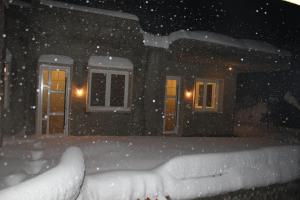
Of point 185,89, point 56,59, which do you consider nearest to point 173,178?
point 56,59

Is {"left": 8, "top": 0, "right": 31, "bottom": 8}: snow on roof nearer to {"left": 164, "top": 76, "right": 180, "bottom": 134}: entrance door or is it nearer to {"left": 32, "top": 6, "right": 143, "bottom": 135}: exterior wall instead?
{"left": 32, "top": 6, "right": 143, "bottom": 135}: exterior wall

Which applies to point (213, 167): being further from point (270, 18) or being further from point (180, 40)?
point (270, 18)

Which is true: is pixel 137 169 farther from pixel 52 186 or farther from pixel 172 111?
pixel 172 111

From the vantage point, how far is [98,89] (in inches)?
410

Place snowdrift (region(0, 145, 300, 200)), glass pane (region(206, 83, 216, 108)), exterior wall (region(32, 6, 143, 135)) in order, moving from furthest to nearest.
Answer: glass pane (region(206, 83, 216, 108))
exterior wall (region(32, 6, 143, 135))
snowdrift (region(0, 145, 300, 200))

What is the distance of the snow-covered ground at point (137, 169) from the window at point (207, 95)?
5.83 metres

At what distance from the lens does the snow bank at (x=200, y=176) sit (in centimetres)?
434

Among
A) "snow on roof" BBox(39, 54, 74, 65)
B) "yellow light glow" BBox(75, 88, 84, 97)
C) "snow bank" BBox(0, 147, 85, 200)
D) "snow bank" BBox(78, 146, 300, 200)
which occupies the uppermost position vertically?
"snow on roof" BBox(39, 54, 74, 65)

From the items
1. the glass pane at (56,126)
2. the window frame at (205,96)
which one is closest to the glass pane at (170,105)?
the window frame at (205,96)

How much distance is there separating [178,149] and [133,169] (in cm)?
220

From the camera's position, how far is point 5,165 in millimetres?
4855

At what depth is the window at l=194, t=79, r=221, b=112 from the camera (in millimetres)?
13117

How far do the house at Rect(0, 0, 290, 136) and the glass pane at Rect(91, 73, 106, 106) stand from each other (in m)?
0.04

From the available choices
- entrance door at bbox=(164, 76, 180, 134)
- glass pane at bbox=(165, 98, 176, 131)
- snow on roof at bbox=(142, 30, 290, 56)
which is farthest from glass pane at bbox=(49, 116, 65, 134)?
snow on roof at bbox=(142, 30, 290, 56)
